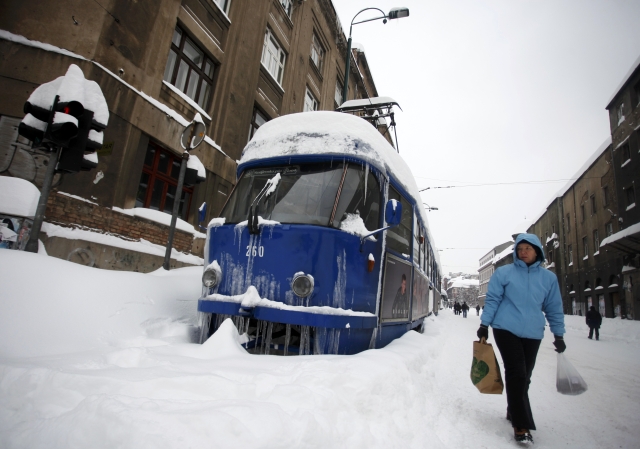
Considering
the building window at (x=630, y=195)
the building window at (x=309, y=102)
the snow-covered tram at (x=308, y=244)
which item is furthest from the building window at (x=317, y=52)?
the building window at (x=630, y=195)

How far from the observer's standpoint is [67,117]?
435 centimetres

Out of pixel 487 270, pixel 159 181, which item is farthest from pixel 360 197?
pixel 487 270

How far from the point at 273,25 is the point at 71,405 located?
1550 cm

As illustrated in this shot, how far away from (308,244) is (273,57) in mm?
13426

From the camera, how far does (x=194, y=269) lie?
23.7 ft

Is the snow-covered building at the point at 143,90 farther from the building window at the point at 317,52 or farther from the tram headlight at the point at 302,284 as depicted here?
the building window at the point at 317,52

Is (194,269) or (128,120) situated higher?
(128,120)

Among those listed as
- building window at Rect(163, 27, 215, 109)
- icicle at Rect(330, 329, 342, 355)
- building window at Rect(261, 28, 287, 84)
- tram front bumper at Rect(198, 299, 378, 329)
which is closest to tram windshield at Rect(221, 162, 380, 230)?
tram front bumper at Rect(198, 299, 378, 329)

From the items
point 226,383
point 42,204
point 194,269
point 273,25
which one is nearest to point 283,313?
point 226,383

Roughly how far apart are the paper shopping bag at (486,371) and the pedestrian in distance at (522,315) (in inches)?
2.8

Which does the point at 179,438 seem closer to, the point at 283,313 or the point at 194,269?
the point at 283,313

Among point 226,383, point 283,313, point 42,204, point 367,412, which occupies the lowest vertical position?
point 367,412

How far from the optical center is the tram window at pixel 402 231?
15.4 ft

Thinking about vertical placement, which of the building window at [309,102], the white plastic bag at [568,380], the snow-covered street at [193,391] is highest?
the building window at [309,102]
